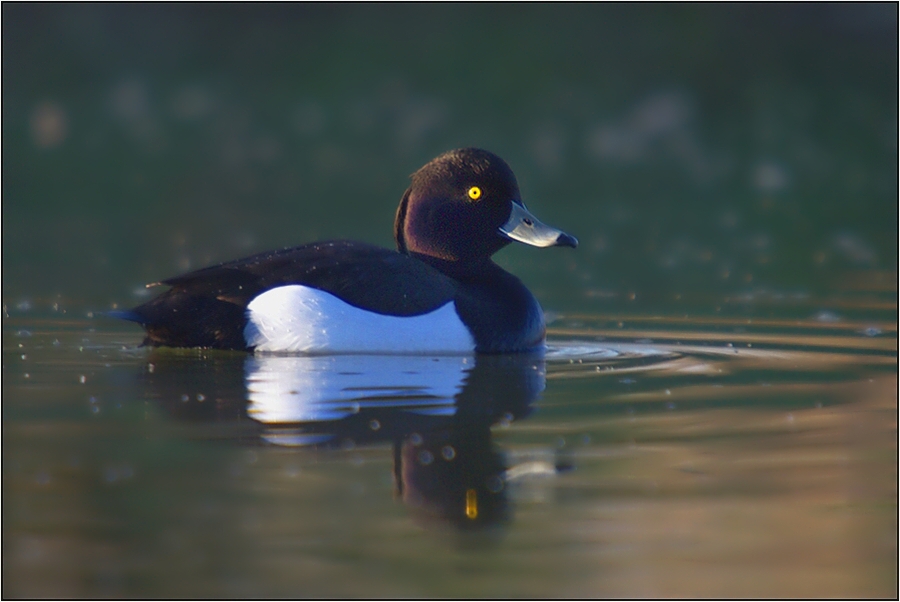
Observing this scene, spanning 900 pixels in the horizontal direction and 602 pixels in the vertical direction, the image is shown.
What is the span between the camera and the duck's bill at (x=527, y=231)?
7129 millimetres

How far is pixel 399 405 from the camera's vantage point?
5059 millimetres

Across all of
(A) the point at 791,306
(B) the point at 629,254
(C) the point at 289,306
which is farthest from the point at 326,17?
(C) the point at 289,306

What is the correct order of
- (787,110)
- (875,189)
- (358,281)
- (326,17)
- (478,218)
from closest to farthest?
(358,281) → (478,218) → (875,189) → (787,110) → (326,17)

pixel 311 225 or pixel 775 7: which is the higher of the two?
pixel 775 7

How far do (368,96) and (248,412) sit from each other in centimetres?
1330

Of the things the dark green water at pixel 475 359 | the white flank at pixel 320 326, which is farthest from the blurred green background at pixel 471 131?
the white flank at pixel 320 326

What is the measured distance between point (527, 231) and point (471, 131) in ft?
30.8

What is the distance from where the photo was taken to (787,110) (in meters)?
17.8

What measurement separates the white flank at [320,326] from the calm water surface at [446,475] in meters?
0.13

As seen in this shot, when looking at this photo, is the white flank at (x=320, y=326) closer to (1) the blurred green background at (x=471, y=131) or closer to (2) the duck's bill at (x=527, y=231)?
(2) the duck's bill at (x=527, y=231)

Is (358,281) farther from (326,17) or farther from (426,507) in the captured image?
(326,17)

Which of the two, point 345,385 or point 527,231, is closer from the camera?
point 345,385

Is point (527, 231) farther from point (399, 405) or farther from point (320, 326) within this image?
point (399, 405)

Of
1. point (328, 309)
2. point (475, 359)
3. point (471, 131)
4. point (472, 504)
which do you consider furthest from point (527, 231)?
point (471, 131)
